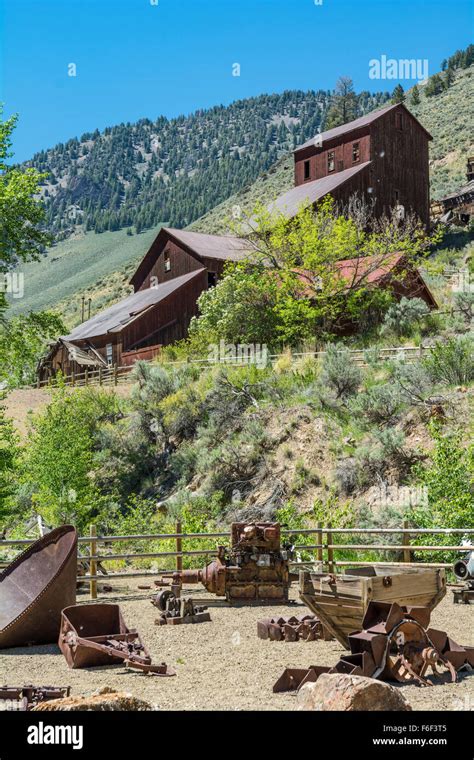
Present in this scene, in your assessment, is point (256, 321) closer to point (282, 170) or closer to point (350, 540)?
point (350, 540)

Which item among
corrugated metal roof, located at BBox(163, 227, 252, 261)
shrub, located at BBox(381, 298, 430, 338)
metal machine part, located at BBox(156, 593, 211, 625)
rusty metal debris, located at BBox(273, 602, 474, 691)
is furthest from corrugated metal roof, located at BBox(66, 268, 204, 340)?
rusty metal debris, located at BBox(273, 602, 474, 691)

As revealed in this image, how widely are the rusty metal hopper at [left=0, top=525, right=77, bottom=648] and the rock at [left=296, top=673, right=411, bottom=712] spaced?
4.87 metres

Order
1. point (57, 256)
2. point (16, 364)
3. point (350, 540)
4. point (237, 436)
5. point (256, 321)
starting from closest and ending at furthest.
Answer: point (350, 540) → point (16, 364) → point (237, 436) → point (256, 321) → point (57, 256)

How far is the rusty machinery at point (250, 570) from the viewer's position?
13.1 meters

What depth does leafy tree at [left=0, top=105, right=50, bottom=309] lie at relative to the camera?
69.2ft

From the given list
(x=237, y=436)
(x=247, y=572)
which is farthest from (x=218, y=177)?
(x=247, y=572)

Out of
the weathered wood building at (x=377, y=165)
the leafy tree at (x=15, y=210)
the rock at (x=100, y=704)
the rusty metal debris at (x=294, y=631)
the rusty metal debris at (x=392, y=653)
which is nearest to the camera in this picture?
the rock at (x=100, y=704)

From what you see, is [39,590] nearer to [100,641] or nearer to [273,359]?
[100,641]

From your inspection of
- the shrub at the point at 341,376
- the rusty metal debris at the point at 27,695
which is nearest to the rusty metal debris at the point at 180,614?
the rusty metal debris at the point at 27,695

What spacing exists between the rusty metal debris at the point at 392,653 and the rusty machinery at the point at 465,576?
420 cm

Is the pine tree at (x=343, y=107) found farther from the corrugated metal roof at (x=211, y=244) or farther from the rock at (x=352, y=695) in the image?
the rock at (x=352, y=695)

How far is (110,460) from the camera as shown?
28.8 metres

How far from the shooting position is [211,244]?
155ft
